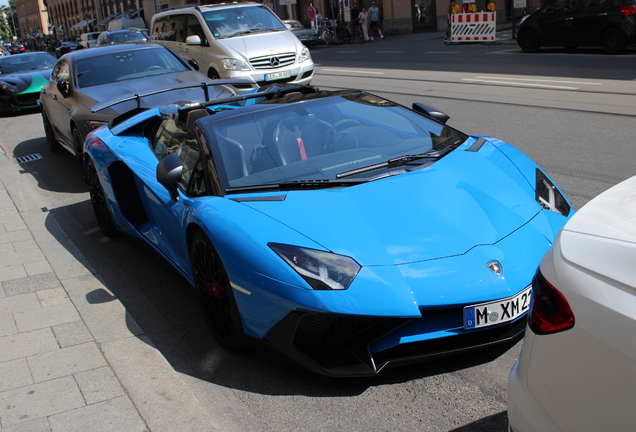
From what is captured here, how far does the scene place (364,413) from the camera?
2793 mm

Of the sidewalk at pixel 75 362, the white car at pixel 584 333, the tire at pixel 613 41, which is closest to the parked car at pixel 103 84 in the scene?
the sidewalk at pixel 75 362

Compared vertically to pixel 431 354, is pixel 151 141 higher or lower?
higher

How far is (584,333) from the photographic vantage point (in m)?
1.67

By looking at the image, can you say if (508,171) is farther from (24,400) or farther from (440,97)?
(440,97)

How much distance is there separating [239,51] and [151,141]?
24.3 feet

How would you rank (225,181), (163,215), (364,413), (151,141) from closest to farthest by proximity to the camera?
(364,413), (225,181), (163,215), (151,141)

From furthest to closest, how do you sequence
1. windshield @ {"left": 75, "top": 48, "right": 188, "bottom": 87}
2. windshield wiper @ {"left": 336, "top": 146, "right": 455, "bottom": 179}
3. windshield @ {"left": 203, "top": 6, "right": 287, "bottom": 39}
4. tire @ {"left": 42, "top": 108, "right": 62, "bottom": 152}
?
windshield @ {"left": 203, "top": 6, "right": 287, "bottom": 39}, tire @ {"left": 42, "top": 108, "right": 62, "bottom": 152}, windshield @ {"left": 75, "top": 48, "right": 188, "bottom": 87}, windshield wiper @ {"left": 336, "top": 146, "right": 455, "bottom": 179}

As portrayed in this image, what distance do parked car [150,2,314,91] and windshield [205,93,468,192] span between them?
7.72 m

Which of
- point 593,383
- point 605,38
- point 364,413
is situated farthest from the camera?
point 605,38

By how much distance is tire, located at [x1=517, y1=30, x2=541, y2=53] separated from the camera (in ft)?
57.4

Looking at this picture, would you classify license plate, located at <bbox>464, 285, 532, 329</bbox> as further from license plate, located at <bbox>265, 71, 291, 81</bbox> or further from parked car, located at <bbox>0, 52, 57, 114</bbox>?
parked car, located at <bbox>0, 52, 57, 114</bbox>

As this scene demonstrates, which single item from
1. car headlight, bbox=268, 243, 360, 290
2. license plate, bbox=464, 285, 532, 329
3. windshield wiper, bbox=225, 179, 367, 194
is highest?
windshield wiper, bbox=225, 179, 367, 194

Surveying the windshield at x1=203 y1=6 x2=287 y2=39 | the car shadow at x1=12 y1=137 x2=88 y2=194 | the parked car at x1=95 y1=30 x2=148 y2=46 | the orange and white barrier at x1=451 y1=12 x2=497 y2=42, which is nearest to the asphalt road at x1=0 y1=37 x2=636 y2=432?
the car shadow at x1=12 y1=137 x2=88 y2=194

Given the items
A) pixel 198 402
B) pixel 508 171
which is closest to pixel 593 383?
pixel 198 402
